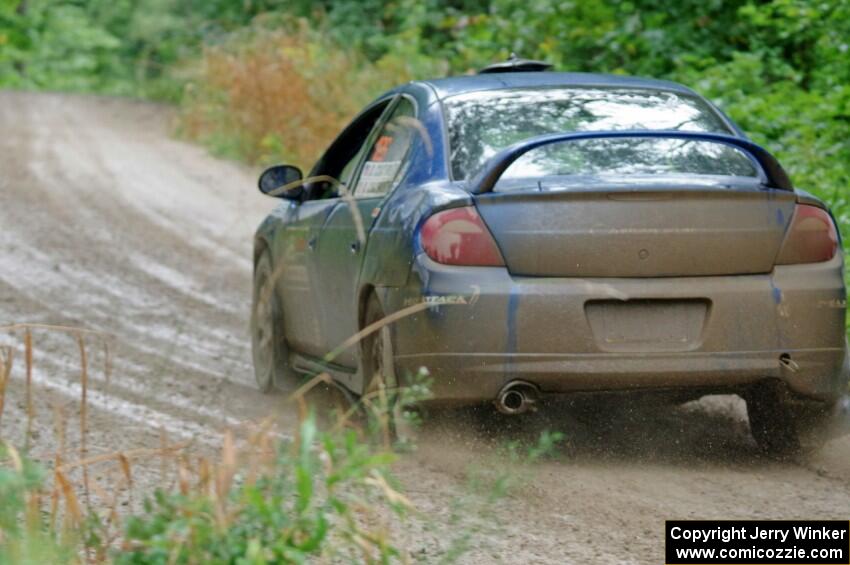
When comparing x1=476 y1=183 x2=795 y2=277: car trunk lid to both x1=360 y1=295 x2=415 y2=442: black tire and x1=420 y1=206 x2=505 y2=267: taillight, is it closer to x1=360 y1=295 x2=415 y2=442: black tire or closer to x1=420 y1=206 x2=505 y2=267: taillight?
x1=420 y1=206 x2=505 y2=267: taillight

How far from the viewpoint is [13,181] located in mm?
19547

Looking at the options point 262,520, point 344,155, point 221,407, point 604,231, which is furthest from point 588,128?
point 262,520

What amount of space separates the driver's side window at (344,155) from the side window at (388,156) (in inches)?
12.5

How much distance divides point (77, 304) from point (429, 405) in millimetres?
5857

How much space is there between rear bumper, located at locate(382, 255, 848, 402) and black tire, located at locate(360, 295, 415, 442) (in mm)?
124

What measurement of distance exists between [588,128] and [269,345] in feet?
8.51

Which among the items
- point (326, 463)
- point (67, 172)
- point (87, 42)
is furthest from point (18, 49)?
point (326, 463)

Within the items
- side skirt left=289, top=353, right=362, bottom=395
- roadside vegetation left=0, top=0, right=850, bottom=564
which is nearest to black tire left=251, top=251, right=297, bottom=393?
side skirt left=289, top=353, right=362, bottom=395

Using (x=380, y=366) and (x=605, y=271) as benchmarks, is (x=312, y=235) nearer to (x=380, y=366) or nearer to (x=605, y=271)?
(x=380, y=366)

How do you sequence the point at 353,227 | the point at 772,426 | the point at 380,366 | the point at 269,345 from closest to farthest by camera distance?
the point at 380,366 → the point at 772,426 → the point at 353,227 → the point at 269,345

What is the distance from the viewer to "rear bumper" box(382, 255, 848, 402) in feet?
19.1

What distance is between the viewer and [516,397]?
599cm

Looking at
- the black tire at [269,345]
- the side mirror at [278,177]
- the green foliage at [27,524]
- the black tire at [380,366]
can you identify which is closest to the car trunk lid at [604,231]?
the black tire at [380,366]

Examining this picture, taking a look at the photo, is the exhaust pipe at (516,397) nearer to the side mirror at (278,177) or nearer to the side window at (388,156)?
the side window at (388,156)
